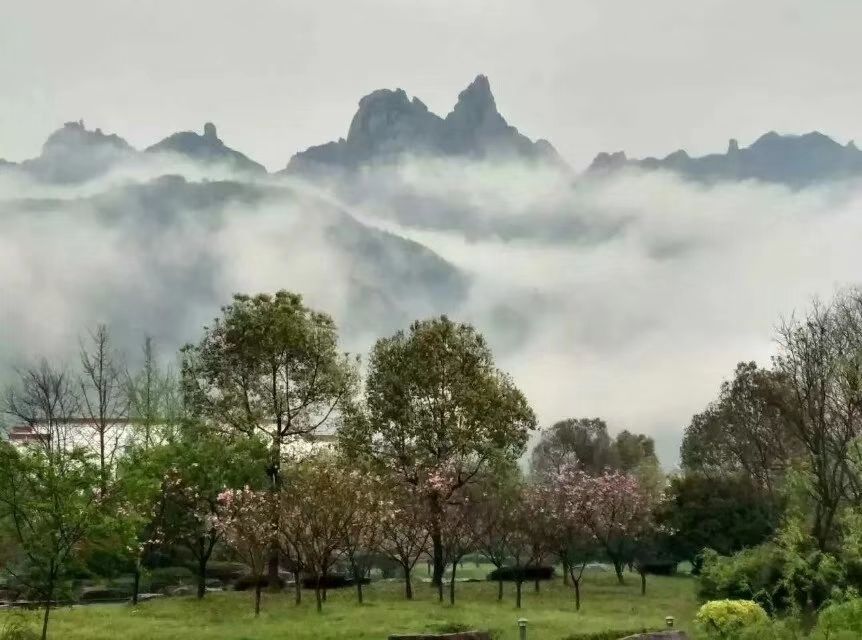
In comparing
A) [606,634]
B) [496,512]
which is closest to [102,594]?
[496,512]

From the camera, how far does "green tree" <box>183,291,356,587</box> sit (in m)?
44.8

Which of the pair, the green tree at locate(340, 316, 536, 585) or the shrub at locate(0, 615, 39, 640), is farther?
the green tree at locate(340, 316, 536, 585)

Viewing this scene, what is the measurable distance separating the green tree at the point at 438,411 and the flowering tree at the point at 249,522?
9934 millimetres

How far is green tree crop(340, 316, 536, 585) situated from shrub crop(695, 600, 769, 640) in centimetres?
2392

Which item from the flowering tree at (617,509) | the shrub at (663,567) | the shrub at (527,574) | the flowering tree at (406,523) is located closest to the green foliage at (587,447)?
the shrub at (663,567)

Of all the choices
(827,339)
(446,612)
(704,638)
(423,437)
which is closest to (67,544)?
(446,612)

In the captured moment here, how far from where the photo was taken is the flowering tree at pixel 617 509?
45.6 meters

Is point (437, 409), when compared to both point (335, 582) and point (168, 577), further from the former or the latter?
point (168, 577)

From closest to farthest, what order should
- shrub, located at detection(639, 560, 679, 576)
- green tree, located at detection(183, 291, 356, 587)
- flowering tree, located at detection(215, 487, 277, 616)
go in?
flowering tree, located at detection(215, 487, 277, 616)
green tree, located at detection(183, 291, 356, 587)
shrub, located at detection(639, 560, 679, 576)

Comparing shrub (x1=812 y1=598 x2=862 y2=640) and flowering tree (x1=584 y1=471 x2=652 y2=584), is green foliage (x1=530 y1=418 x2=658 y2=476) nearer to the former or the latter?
flowering tree (x1=584 y1=471 x2=652 y2=584)

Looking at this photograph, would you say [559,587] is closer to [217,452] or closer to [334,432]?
[334,432]

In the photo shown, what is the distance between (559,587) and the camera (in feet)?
156

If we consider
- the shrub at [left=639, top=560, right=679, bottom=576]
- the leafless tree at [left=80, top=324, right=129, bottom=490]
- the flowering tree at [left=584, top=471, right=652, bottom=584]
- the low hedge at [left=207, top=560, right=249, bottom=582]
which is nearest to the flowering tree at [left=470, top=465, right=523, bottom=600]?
the flowering tree at [left=584, top=471, right=652, bottom=584]

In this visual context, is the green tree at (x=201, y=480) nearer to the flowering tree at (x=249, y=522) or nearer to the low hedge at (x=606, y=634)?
the flowering tree at (x=249, y=522)
